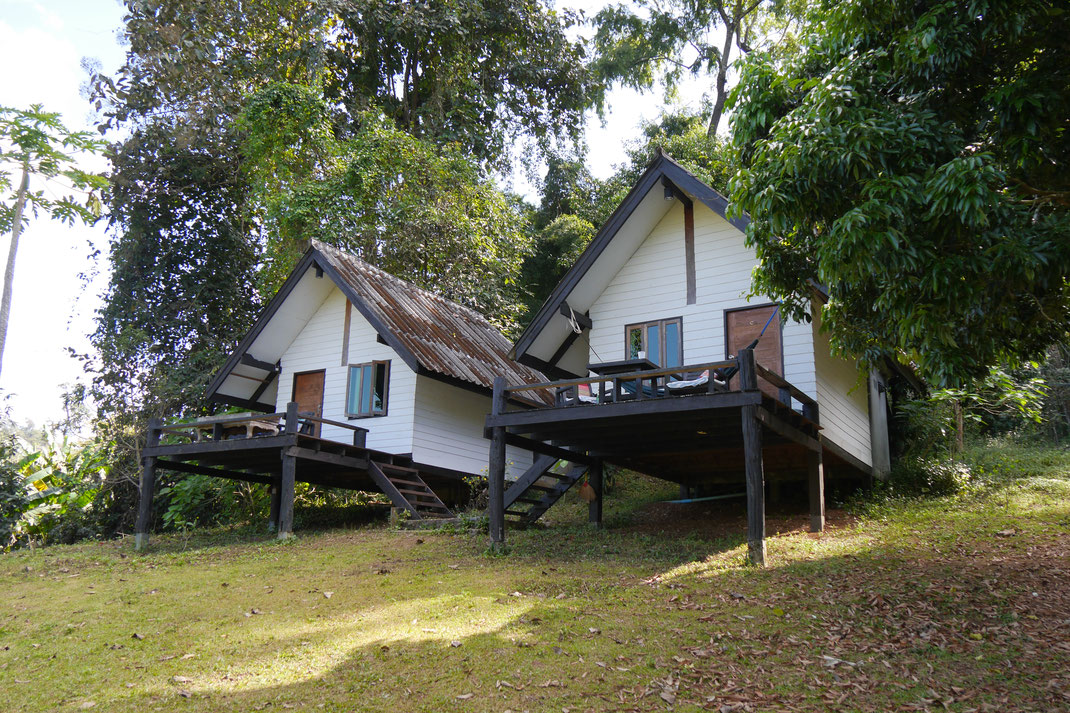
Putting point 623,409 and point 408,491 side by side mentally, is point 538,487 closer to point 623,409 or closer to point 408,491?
point 408,491

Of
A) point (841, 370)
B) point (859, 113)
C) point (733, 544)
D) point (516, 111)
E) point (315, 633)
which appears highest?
Answer: point (516, 111)

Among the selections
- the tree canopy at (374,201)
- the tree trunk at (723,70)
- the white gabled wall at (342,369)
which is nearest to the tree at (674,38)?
the tree trunk at (723,70)

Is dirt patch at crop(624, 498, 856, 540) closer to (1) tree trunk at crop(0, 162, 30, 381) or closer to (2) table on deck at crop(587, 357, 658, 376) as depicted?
(2) table on deck at crop(587, 357, 658, 376)

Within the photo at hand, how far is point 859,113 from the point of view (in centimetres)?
857

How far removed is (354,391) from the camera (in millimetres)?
19422

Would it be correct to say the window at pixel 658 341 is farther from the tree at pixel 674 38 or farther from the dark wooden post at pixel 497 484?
the tree at pixel 674 38

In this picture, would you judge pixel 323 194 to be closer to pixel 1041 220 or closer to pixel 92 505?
pixel 92 505

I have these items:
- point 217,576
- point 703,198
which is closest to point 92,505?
point 217,576

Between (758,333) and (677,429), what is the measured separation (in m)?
3.20

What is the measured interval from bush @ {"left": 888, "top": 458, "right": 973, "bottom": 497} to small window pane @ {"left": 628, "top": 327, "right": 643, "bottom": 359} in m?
6.22

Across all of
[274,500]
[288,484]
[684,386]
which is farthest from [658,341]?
[274,500]

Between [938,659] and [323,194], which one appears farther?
[323,194]

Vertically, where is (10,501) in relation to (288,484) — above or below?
below

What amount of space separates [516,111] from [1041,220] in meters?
27.3
